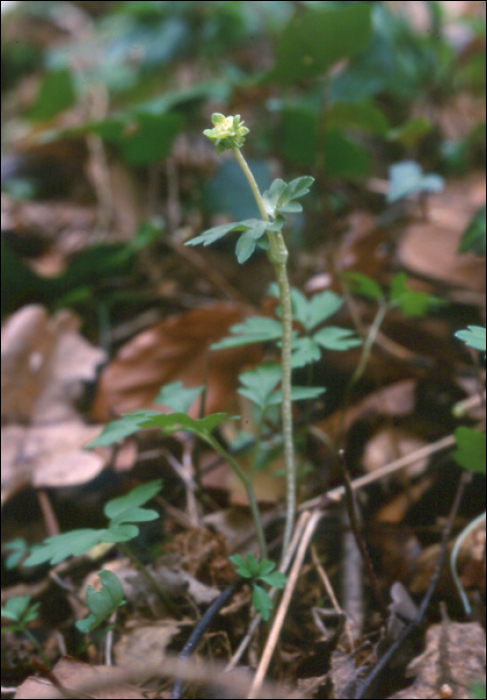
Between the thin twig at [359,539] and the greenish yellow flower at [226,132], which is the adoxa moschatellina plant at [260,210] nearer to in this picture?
the greenish yellow flower at [226,132]

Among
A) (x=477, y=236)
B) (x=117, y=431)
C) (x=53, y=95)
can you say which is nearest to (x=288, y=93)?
(x=53, y=95)

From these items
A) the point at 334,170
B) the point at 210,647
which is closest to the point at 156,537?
the point at 210,647

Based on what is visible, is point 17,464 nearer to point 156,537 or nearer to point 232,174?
point 156,537

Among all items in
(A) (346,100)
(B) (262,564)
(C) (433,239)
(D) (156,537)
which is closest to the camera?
(B) (262,564)

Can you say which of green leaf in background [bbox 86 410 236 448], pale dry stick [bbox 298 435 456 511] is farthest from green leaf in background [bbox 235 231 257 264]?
pale dry stick [bbox 298 435 456 511]

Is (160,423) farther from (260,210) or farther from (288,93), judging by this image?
(288,93)

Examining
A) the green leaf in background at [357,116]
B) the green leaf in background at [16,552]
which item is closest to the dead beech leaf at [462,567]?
the green leaf in background at [16,552]
